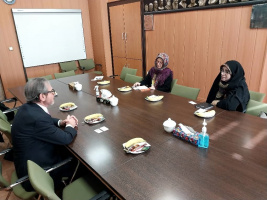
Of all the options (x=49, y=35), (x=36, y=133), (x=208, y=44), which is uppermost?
(x=49, y=35)

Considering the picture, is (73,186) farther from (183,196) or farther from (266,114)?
(266,114)

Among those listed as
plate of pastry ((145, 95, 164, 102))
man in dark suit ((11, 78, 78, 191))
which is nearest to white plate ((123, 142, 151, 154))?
man in dark suit ((11, 78, 78, 191))

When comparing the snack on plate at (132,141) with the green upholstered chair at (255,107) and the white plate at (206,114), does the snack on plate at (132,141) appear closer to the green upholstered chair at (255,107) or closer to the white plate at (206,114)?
the white plate at (206,114)

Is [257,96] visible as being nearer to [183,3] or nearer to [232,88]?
[232,88]

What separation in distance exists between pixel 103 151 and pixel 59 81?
8.64ft

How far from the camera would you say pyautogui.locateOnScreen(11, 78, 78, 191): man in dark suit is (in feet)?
5.20

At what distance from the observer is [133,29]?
5.27 metres

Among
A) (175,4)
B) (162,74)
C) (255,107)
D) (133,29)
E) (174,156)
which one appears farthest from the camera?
(133,29)

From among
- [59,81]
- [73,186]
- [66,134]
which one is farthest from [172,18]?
[73,186]

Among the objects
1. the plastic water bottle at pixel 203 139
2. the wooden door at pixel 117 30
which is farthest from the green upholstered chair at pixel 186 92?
the wooden door at pixel 117 30

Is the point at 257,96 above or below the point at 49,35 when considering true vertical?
below

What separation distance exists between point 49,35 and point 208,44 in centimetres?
409

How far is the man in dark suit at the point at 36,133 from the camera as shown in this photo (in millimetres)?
1585

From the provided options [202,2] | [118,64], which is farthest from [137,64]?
[202,2]
